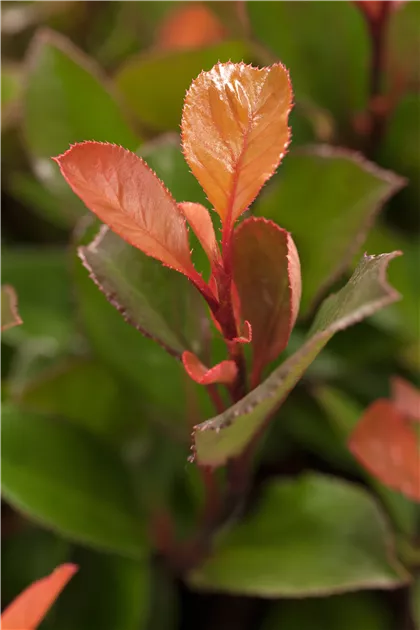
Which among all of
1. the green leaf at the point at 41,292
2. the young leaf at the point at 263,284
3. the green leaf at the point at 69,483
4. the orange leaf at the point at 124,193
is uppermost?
the orange leaf at the point at 124,193

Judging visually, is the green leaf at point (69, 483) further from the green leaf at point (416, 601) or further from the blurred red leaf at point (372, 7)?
the blurred red leaf at point (372, 7)

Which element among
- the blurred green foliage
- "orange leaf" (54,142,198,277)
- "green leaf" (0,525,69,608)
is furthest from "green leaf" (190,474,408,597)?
"orange leaf" (54,142,198,277)

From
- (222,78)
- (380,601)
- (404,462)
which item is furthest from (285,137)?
(380,601)

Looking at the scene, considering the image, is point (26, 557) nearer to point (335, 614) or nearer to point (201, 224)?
point (335, 614)

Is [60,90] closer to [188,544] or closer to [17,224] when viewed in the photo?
[17,224]

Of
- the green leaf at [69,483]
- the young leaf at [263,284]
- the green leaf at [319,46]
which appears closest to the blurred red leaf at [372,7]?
the green leaf at [319,46]
